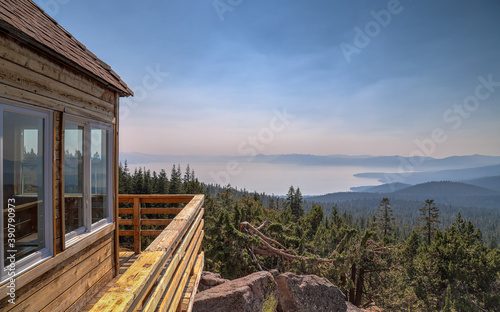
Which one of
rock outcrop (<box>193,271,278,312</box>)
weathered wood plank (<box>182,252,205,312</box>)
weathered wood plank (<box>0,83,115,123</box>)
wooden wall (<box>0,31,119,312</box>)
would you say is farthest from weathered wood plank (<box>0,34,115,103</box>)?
rock outcrop (<box>193,271,278,312</box>)

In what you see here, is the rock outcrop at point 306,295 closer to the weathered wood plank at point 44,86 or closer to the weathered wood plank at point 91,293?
the weathered wood plank at point 91,293

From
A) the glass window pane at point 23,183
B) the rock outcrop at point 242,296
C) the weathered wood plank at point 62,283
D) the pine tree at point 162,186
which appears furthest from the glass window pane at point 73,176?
the pine tree at point 162,186

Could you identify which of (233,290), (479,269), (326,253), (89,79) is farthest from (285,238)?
(89,79)

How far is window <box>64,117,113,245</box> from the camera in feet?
11.6

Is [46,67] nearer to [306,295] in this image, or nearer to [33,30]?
[33,30]

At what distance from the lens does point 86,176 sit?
3963mm

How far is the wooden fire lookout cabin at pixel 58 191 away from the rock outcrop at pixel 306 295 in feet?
17.7

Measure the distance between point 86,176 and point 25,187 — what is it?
3.87 feet

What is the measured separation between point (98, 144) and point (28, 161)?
4.87 feet

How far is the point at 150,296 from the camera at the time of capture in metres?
2.24

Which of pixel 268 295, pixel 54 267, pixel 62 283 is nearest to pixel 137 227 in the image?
pixel 62 283

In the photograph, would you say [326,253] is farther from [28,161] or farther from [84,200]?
[28,161]

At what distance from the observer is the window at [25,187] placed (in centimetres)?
250

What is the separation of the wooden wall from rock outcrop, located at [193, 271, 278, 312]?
278cm
